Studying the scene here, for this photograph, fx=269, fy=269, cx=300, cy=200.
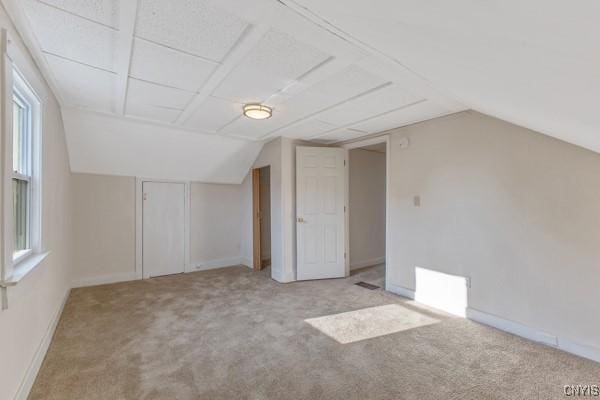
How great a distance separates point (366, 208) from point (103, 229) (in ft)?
14.5

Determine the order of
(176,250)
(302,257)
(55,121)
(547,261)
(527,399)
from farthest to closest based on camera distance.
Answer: (176,250) < (302,257) < (55,121) < (547,261) < (527,399)

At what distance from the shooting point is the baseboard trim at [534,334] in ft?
6.97

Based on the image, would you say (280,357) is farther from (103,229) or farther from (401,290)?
(103,229)

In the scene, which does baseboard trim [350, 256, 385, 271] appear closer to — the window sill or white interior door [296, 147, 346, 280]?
white interior door [296, 147, 346, 280]

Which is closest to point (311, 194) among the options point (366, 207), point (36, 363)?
point (366, 207)

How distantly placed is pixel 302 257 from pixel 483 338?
2443mm

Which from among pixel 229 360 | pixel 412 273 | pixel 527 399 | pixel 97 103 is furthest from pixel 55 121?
pixel 527 399

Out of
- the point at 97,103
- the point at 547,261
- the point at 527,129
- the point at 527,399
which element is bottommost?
the point at 527,399

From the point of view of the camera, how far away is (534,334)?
7.84ft

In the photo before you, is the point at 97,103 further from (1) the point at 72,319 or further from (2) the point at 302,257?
(2) the point at 302,257

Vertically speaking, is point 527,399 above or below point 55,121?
below

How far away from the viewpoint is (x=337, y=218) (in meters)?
4.35

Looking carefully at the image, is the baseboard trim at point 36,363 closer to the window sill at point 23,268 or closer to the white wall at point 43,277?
the white wall at point 43,277

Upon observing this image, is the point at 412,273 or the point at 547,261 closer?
the point at 547,261
